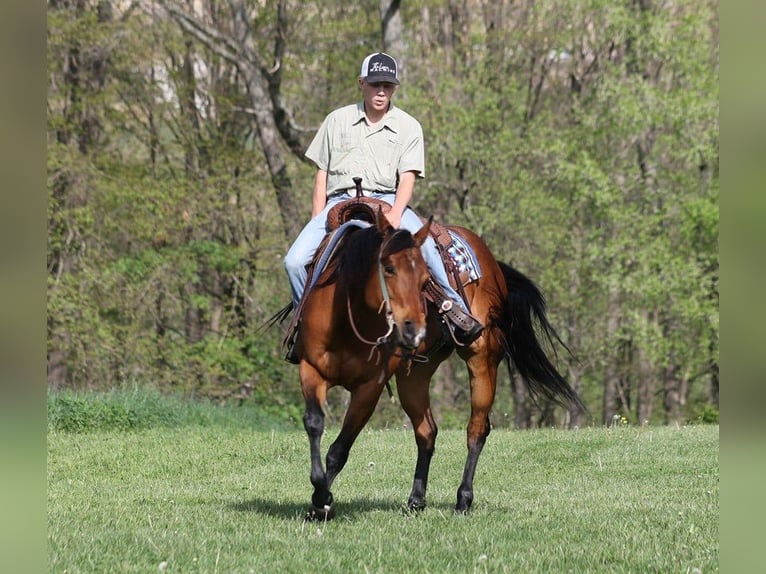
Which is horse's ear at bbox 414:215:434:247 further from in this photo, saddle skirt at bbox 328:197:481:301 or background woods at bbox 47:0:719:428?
background woods at bbox 47:0:719:428

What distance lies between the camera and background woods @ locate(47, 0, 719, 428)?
26250mm

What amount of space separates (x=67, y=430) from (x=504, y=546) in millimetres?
9495

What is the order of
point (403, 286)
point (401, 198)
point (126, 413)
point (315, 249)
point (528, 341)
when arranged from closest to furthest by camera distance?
point (403, 286)
point (315, 249)
point (401, 198)
point (528, 341)
point (126, 413)

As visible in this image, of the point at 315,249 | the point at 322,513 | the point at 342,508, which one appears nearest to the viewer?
the point at 322,513

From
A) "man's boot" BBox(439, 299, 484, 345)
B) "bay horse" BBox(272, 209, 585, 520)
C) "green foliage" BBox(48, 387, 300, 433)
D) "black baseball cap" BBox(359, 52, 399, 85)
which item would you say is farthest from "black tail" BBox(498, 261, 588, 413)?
"green foliage" BBox(48, 387, 300, 433)

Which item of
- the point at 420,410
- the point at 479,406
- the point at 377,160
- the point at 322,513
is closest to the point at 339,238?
the point at 377,160

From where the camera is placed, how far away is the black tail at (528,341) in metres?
9.40

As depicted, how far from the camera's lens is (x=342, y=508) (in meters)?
8.45

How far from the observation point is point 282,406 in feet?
86.5

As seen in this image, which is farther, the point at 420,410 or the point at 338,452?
the point at 420,410

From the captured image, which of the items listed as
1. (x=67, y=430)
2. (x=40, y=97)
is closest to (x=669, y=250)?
(x=67, y=430)

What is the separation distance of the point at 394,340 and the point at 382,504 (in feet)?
7.88

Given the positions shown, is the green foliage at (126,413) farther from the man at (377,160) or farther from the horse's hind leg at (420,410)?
the man at (377,160)

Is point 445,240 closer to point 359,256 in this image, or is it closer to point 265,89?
point 359,256
